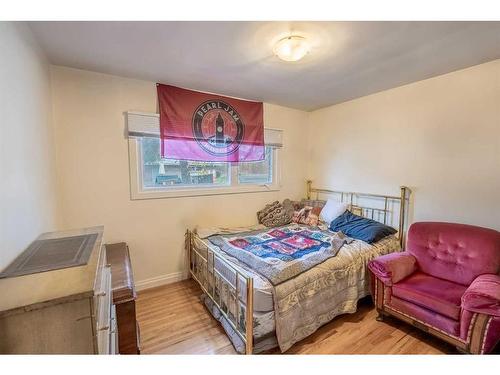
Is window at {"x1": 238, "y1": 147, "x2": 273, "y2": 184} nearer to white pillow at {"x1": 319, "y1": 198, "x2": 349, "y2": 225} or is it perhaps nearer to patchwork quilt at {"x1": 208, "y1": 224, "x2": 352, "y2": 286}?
patchwork quilt at {"x1": 208, "y1": 224, "x2": 352, "y2": 286}

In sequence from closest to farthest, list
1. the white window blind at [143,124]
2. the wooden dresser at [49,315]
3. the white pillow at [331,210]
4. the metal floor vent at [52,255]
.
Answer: the wooden dresser at [49,315] < the metal floor vent at [52,255] < the white window blind at [143,124] < the white pillow at [331,210]

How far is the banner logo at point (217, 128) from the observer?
2.83 m

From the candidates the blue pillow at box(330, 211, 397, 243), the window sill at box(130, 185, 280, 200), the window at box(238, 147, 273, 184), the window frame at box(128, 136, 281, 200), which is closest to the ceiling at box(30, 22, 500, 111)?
the window frame at box(128, 136, 281, 200)

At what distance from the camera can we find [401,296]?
1912mm

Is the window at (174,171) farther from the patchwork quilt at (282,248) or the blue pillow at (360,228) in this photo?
the blue pillow at (360,228)

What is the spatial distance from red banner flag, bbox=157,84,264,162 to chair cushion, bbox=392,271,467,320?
2.23 meters

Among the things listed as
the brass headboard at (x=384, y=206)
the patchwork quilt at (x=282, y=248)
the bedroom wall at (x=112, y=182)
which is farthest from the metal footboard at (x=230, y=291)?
the brass headboard at (x=384, y=206)

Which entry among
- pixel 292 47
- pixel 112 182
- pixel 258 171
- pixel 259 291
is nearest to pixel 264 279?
pixel 259 291

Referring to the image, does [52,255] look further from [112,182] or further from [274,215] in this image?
[274,215]

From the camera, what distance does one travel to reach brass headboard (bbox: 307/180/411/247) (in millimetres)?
2699

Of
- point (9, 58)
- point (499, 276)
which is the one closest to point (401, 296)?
point (499, 276)

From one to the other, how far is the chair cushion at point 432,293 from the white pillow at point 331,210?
→ 1.11 meters
